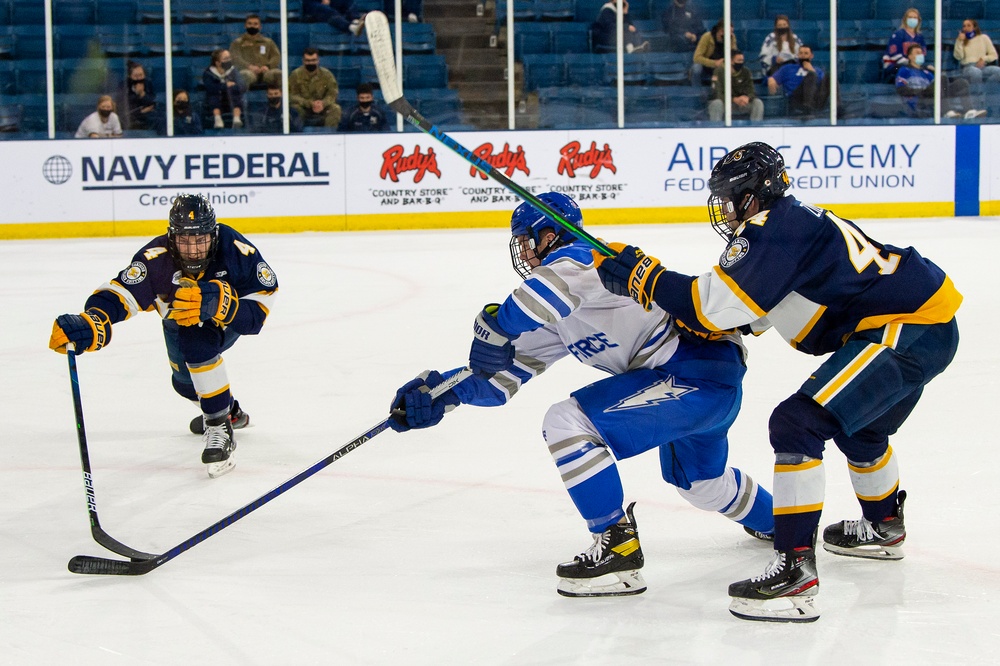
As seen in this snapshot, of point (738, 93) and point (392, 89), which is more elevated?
point (738, 93)

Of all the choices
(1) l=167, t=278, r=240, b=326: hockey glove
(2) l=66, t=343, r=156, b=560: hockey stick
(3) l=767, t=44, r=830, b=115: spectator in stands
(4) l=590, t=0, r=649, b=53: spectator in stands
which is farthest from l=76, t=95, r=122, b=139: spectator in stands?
(2) l=66, t=343, r=156, b=560: hockey stick

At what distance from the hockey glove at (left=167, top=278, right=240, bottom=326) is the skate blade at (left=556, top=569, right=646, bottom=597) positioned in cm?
158

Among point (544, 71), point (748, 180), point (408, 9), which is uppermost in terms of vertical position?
point (408, 9)

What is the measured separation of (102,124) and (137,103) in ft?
1.16

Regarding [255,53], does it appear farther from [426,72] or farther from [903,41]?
[903,41]

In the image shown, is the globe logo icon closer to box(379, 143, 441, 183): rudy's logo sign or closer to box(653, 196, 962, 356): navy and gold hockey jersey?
box(379, 143, 441, 183): rudy's logo sign

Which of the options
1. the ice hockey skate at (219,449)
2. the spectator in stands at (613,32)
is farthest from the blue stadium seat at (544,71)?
the ice hockey skate at (219,449)

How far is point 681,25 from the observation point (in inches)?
451

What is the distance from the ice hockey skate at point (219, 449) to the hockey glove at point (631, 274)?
5.00 feet

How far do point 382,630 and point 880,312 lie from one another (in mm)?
1180

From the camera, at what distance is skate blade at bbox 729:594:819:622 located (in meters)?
2.37

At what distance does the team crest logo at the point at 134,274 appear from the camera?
372 cm

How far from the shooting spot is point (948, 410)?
4.06 meters

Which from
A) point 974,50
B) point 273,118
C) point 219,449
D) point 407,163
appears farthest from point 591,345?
point 974,50
